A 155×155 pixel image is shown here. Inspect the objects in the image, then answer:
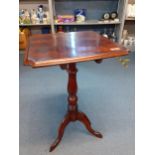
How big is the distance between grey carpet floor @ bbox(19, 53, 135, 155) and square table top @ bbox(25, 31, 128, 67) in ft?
2.47

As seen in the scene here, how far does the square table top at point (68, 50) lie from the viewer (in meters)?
1.12

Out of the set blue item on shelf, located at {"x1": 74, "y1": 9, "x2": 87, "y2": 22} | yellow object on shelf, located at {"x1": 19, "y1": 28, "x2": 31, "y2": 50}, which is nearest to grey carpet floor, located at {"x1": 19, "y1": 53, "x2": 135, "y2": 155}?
yellow object on shelf, located at {"x1": 19, "y1": 28, "x2": 31, "y2": 50}

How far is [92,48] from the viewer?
1.31 metres

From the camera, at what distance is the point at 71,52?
122cm

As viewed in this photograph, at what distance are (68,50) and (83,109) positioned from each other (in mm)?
889

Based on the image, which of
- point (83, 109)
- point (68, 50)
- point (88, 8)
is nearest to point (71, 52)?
point (68, 50)

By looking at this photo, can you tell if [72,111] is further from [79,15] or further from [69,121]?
[79,15]

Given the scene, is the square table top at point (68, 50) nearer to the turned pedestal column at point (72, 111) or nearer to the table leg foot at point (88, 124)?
the turned pedestal column at point (72, 111)

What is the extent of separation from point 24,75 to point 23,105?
29.9 inches

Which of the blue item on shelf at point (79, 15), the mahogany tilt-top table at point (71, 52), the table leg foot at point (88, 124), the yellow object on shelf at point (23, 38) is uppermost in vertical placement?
the blue item on shelf at point (79, 15)

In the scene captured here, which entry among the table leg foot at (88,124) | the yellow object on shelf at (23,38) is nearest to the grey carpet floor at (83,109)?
the table leg foot at (88,124)

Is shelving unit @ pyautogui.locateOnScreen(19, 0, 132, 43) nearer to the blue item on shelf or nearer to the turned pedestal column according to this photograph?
the blue item on shelf

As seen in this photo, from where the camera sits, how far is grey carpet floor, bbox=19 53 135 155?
1.58m
